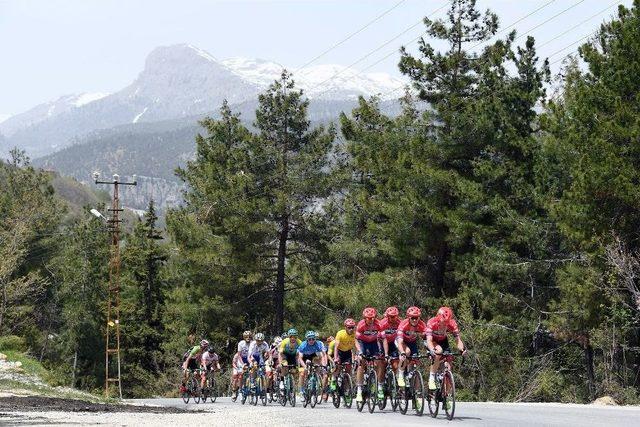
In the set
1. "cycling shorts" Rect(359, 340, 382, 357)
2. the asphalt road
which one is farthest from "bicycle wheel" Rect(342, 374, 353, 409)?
"cycling shorts" Rect(359, 340, 382, 357)

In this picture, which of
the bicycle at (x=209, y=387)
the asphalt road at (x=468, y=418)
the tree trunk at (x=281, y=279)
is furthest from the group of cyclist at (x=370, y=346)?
the tree trunk at (x=281, y=279)

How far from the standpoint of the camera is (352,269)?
175 ft

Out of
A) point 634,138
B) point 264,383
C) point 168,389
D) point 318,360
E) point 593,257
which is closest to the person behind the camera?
point 318,360

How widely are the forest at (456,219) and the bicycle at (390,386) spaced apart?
13.1 meters

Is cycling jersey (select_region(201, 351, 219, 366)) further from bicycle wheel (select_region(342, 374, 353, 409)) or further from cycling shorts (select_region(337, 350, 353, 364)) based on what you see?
cycling shorts (select_region(337, 350, 353, 364))

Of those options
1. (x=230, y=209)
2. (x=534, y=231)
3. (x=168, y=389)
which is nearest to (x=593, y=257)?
(x=534, y=231)

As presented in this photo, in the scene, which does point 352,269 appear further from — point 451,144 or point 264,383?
point 264,383

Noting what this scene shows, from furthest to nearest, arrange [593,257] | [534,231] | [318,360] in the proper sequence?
[534,231], [593,257], [318,360]

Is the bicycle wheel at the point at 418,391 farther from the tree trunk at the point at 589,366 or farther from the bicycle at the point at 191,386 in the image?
the tree trunk at the point at 589,366

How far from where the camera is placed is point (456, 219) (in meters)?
41.0

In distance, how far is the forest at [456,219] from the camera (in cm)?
3241

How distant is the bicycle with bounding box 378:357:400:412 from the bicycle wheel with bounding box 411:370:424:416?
581mm

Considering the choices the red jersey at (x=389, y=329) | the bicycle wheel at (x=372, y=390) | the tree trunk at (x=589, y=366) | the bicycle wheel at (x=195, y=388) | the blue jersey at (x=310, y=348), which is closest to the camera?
the red jersey at (x=389, y=329)

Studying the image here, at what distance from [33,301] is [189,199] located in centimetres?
3890
